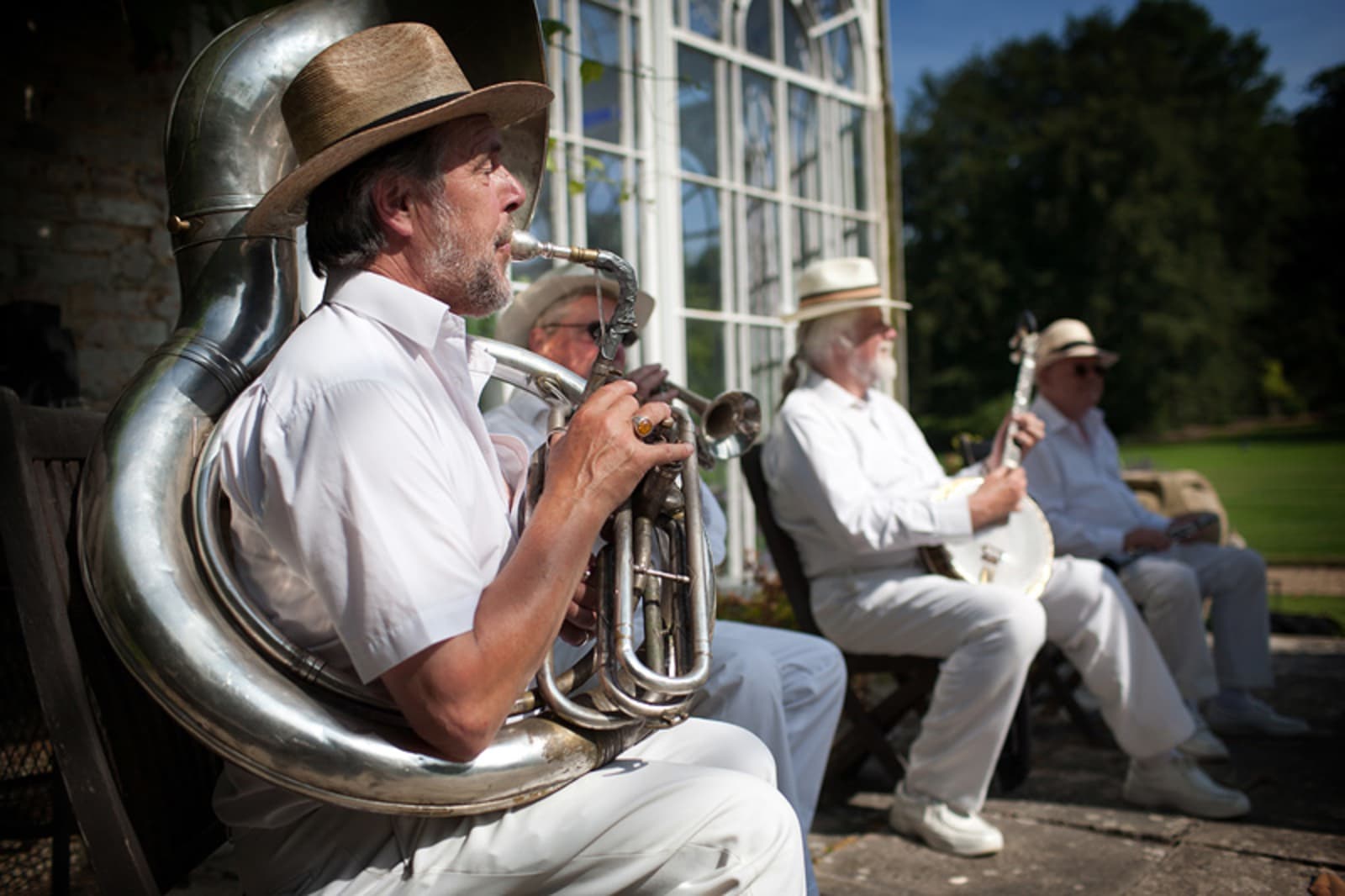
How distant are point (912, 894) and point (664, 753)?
1331mm

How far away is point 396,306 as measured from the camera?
1.64m

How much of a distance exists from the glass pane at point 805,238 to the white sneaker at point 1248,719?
3.00 meters

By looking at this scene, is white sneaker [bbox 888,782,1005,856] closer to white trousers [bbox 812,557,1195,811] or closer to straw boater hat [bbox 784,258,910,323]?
white trousers [bbox 812,557,1195,811]

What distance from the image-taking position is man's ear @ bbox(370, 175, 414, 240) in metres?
1.71

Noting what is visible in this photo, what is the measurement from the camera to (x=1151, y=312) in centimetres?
3459

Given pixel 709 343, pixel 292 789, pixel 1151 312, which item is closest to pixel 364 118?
pixel 292 789

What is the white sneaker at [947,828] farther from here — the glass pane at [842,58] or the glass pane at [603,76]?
the glass pane at [842,58]

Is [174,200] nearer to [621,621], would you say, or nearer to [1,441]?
[1,441]

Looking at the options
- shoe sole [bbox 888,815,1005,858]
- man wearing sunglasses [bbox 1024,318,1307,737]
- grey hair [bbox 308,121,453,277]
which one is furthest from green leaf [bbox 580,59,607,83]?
shoe sole [bbox 888,815,1005,858]

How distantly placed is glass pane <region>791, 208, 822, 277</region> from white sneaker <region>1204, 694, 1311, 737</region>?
3.00 meters

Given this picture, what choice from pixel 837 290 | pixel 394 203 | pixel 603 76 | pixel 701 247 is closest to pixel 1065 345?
pixel 837 290

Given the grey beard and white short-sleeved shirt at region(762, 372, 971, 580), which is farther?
white short-sleeved shirt at region(762, 372, 971, 580)

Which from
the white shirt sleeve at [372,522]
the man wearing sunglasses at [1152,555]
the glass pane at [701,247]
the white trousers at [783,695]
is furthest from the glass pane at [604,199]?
the white shirt sleeve at [372,522]

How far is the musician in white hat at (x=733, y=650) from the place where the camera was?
7.49 feet
